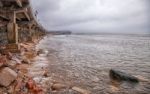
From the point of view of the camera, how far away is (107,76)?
918 cm

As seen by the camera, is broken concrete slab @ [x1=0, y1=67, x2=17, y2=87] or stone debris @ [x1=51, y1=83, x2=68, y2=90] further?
stone debris @ [x1=51, y1=83, x2=68, y2=90]

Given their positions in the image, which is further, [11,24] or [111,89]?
[11,24]

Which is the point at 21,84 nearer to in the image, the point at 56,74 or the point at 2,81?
the point at 2,81

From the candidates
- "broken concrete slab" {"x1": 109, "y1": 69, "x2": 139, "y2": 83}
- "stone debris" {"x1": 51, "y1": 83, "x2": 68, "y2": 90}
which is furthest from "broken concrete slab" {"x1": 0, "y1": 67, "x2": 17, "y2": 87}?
"broken concrete slab" {"x1": 109, "y1": 69, "x2": 139, "y2": 83}

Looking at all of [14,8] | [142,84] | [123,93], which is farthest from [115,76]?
[14,8]

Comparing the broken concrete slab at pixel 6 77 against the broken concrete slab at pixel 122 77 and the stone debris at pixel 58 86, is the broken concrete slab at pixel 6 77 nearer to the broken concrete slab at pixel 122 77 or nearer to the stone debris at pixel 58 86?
the stone debris at pixel 58 86

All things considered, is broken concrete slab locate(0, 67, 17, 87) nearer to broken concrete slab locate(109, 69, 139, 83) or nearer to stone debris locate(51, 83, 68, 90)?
stone debris locate(51, 83, 68, 90)

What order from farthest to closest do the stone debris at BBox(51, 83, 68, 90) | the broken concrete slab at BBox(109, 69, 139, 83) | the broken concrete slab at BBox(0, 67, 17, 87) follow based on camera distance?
1. the broken concrete slab at BBox(109, 69, 139, 83)
2. the stone debris at BBox(51, 83, 68, 90)
3. the broken concrete slab at BBox(0, 67, 17, 87)

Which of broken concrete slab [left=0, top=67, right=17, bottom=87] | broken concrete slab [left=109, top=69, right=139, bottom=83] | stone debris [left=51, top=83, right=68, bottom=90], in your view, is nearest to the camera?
broken concrete slab [left=0, top=67, right=17, bottom=87]

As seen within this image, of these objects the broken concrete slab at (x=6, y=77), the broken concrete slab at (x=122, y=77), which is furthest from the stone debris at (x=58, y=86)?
the broken concrete slab at (x=122, y=77)

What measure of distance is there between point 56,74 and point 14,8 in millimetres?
5553

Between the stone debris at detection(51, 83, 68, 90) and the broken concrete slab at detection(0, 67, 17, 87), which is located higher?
the broken concrete slab at detection(0, 67, 17, 87)

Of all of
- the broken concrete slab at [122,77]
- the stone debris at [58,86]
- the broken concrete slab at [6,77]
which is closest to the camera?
the broken concrete slab at [6,77]

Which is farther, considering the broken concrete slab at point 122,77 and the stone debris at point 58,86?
the broken concrete slab at point 122,77
